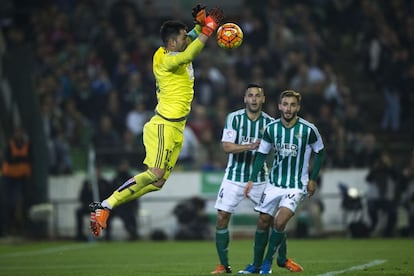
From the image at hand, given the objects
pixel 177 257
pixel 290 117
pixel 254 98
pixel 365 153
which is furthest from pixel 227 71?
pixel 290 117

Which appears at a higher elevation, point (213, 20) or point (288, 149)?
point (213, 20)

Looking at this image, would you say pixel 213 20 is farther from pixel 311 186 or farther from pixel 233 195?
pixel 233 195

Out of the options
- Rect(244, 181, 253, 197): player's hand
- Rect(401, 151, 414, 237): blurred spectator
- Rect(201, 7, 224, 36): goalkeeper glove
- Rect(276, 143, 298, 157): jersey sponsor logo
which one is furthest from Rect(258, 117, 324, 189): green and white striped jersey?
Rect(401, 151, 414, 237): blurred spectator

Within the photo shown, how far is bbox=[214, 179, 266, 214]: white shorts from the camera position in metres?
13.1

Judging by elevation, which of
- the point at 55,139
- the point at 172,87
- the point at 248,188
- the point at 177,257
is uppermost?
the point at 172,87

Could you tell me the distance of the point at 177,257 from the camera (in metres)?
16.7

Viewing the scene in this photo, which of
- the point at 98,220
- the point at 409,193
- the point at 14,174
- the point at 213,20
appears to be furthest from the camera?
the point at 14,174

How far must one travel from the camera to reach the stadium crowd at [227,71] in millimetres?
22266

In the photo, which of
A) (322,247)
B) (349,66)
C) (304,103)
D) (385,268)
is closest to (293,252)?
(322,247)

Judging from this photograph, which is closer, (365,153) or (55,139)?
(365,153)

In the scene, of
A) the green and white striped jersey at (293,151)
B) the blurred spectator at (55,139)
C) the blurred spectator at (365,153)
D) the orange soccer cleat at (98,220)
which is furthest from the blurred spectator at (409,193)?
the orange soccer cleat at (98,220)

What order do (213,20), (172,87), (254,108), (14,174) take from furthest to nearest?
1. (14,174)
2. (254,108)
3. (172,87)
4. (213,20)

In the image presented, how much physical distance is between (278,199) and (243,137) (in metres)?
1.27

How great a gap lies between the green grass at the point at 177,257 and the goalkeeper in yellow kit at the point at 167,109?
124 centimetres
